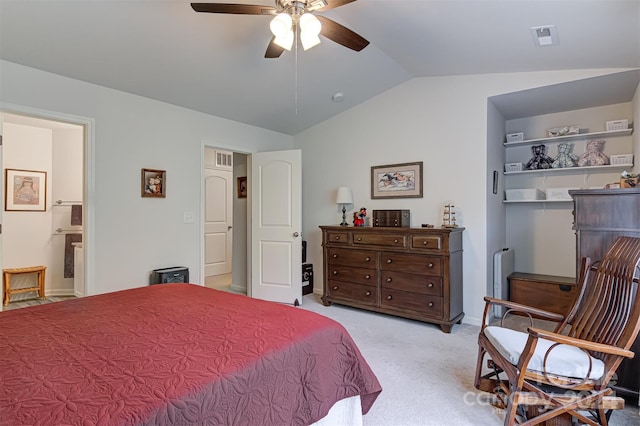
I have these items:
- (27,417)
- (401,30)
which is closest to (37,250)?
(27,417)

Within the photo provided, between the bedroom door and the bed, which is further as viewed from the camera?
the bedroom door

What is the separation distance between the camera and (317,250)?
4.85 meters

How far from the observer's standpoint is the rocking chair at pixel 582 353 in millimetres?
1625

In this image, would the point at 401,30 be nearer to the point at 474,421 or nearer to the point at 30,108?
the point at 474,421

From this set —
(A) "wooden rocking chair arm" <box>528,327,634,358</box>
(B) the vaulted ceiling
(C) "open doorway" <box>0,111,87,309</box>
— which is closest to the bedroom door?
(B) the vaulted ceiling

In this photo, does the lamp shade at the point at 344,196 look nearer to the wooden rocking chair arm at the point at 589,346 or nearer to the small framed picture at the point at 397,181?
the small framed picture at the point at 397,181

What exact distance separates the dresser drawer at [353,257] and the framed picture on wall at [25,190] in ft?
13.3

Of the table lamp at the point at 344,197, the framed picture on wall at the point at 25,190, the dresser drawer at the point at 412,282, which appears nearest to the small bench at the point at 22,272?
the framed picture on wall at the point at 25,190

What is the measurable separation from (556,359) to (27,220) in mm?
5886

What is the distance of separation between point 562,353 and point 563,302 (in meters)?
2.19

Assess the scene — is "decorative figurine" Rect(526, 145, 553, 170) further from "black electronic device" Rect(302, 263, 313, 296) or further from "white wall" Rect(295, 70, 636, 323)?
"black electronic device" Rect(302, 263, 313, 296)

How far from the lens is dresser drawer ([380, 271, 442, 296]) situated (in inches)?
133

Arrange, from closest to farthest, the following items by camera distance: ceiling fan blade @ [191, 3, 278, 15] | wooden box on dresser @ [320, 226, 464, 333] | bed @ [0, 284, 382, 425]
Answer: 1. bed @ [0, 284, 382, 425]
2. ceiling fan blade @ [191, 3, 278, 15]
3. wooden box on dresser @ [320, 226, 464, 333]

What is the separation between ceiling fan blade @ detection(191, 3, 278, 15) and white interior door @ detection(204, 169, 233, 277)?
15.4 feet
